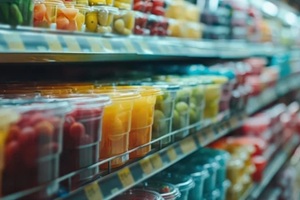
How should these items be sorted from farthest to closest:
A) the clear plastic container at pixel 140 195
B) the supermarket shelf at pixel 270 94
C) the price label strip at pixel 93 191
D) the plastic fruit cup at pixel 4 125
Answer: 1. the supermarket shelf at pixel 270 94
2. the clear plastic container at pixel 140 195
3. the price label strip at pixel 93 191
4. the plastic fruit cup at pixel 4 125

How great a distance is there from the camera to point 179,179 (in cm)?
162

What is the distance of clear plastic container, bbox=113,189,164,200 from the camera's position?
1366mm

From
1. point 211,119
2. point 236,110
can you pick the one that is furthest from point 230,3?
point 211,119

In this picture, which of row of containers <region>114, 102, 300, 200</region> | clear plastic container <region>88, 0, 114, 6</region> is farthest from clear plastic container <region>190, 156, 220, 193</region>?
clear plastic container <region>88, 0, 114, 6</region>

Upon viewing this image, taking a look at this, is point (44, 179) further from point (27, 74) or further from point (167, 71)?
point (167, 71)

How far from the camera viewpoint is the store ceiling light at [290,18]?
524 centimetres

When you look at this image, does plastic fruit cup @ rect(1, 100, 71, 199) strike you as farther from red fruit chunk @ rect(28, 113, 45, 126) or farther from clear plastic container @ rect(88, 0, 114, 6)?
clear plastic container @ rect(88, 0, 114, 6)

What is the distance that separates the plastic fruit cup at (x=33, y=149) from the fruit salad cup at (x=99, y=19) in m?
0.51

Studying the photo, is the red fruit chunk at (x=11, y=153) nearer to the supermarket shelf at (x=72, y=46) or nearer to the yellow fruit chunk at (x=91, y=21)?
the supermarket shelf at (x=72, y=46)

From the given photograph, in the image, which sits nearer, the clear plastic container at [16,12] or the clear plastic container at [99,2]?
the clear plastic container at [16,12]

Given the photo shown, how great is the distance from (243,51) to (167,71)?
3.06ft

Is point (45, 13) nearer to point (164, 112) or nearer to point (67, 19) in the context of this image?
point (67, 19)

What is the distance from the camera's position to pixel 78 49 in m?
1.12

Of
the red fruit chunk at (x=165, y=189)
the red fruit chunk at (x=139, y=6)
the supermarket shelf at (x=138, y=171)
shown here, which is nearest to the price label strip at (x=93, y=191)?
the supermarket shelf at (x=138, y=171)
